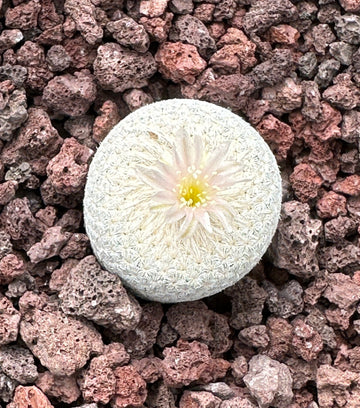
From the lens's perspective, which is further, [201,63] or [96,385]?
[201,63]

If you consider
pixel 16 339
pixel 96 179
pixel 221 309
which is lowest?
pixel 221 309

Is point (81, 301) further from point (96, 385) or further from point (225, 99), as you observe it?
point (225, 99)

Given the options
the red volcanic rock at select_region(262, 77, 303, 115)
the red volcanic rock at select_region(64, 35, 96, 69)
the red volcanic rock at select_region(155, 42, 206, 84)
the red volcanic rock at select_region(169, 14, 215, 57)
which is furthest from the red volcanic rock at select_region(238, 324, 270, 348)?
the red volcanic rock at select_region(64, 35, 96, 69)

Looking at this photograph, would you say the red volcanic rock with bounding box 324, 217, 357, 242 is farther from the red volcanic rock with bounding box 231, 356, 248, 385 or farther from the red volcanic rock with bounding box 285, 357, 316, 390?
the red volcanic rock with bounding box 231, 356, 248, 385

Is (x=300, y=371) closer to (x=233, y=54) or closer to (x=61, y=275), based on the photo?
(x=61, y=275)

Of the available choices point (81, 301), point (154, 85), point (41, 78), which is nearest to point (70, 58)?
point (41, 78)

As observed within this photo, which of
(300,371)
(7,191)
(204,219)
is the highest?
(204,219)

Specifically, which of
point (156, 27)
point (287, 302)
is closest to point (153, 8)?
point (156, 27)

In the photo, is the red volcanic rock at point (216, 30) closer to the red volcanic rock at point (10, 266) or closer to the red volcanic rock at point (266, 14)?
the red volcanic rock at point (266, 14)
